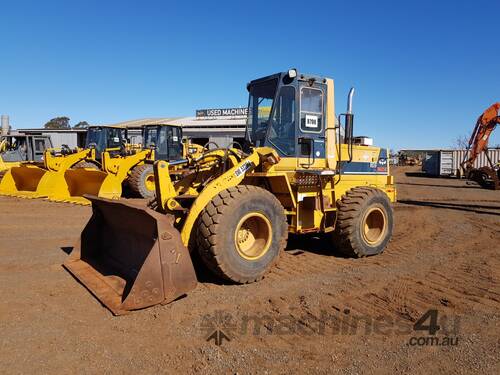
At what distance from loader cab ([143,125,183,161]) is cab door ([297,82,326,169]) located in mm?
9935

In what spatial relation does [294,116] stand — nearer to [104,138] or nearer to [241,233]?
[241,233]

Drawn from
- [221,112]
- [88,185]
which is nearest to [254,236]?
[88,185]

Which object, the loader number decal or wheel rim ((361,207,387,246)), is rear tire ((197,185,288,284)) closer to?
the loader number decal

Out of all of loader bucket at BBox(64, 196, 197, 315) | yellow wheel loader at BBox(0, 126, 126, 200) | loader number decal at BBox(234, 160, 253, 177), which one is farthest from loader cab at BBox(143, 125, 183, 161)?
loader number decal at BBox(234, 160, 253, 177)

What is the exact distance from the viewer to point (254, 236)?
5.41 meters

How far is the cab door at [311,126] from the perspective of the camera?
6.23m

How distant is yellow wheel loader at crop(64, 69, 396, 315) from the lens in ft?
14.6

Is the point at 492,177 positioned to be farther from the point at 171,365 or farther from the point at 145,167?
the point at 171,365

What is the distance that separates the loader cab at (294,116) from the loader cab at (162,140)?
383 inches

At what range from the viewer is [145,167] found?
14.1 meters

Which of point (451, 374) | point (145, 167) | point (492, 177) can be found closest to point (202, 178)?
point (451, 374)

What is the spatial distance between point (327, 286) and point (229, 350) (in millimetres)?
2008

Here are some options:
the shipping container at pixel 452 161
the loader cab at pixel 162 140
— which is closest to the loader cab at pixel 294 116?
the loader cab at pixel 162 140

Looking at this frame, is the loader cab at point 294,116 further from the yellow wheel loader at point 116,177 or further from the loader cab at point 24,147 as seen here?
the loader cab at point 24,147
